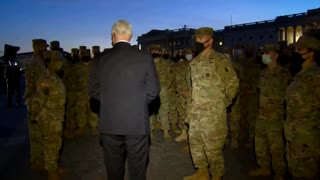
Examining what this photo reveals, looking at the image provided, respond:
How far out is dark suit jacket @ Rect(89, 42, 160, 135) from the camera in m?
3.55

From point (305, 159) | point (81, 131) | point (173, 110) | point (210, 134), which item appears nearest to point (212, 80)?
point (210, 134)

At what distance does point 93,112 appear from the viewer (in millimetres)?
8734

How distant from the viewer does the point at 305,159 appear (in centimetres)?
418

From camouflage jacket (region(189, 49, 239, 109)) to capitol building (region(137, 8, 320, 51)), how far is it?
50.0m

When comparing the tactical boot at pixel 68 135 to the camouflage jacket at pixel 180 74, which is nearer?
the camouflage jacket at pixel 180 74

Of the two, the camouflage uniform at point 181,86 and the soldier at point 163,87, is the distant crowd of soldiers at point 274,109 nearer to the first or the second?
the soldier at point 163,87

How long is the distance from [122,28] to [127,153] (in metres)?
1.28

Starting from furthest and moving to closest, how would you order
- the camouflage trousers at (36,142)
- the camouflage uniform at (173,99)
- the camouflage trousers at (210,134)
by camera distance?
the camouflage uniform at (173,99) → the camouflage trousers at (36,142) → the camouflage trousers at (210,134)

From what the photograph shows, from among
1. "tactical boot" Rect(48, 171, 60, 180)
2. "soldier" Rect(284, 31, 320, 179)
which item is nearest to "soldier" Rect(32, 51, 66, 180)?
"tactical boot" Rect(48, 171, 60, 180)

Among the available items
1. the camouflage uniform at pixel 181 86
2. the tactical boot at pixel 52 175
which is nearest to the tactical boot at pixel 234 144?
the camouflage uniform at pixel 181 86

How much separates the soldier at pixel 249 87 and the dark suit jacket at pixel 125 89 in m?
4.47

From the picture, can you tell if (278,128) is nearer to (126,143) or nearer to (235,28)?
(126,143)

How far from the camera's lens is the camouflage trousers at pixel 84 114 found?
886 cm

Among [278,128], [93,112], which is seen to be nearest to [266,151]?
[278,128]
